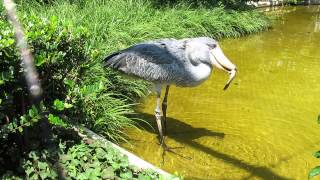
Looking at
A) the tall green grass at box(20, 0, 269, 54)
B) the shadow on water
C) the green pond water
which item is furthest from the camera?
the tall green grass at box(20, 0, 269, 54)

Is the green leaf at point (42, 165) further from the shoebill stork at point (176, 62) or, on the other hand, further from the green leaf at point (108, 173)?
the shoebill stork at point (176, 62)

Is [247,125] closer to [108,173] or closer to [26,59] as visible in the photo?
[108,173]

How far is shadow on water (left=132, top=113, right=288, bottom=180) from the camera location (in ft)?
14.4

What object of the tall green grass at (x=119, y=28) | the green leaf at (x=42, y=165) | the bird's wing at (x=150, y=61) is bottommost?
the tall green grass at (x=119, y=28)

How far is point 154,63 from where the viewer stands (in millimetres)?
4883

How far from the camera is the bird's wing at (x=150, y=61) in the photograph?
484cm

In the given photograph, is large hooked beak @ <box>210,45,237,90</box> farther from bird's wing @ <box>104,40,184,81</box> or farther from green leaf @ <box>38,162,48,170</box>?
green leaf @ <box>38,162,48,170</box>

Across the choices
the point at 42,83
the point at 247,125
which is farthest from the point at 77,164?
the point at 247,125

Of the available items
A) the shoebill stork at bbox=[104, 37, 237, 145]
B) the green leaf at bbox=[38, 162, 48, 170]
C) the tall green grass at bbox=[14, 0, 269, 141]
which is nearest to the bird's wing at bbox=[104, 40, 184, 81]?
the shoebill stork at bbox=[104, 37, 237, 145]

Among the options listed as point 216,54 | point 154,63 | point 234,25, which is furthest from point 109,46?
point 234,25

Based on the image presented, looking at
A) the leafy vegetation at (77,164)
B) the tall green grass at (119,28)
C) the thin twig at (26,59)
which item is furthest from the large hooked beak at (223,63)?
the thin twig at (26,59)

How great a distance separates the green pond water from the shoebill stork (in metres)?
0.36

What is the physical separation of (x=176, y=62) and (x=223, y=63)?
48 centimetres

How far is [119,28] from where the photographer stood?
7.25 metres
